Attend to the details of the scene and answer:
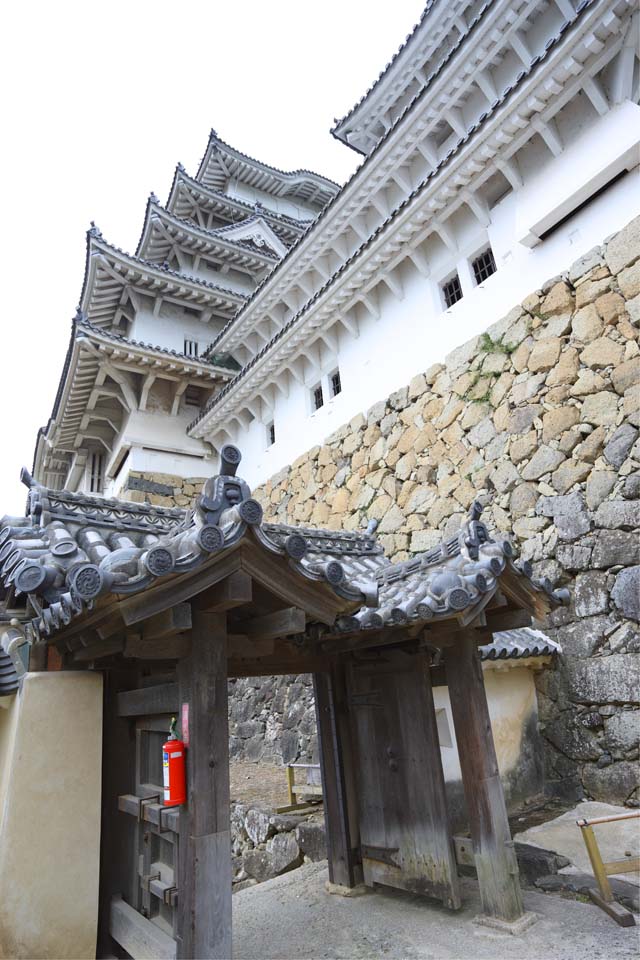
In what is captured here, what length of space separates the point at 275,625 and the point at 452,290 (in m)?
8.27

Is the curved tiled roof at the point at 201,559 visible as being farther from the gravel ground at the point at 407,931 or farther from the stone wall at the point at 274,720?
the stone wall at the point at 274,720

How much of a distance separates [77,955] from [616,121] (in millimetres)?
10336

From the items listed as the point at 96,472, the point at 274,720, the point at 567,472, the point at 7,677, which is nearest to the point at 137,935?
the point at 7,677

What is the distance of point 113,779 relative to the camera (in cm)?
404

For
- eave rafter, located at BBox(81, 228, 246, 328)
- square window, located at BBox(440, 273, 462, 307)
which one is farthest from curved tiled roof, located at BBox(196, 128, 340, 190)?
square window, located at BBox(440, 273, 462, 307)

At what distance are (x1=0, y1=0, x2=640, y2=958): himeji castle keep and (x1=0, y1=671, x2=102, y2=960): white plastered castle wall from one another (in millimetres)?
17

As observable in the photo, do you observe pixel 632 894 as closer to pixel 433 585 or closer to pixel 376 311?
pixel 433 585

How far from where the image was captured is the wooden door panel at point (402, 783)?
174 inches

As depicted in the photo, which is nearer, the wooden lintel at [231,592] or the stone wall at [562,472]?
the wooden lintel at [231,592]

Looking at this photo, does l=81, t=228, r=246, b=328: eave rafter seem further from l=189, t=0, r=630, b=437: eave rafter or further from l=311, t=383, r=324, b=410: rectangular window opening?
l=311, t=383, r=324, b=410: rectangular window opening

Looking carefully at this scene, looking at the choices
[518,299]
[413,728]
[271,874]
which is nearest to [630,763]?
[413,728]

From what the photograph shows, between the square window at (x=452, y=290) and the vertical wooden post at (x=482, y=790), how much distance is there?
7140 mm

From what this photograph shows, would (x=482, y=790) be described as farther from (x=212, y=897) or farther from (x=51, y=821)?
(x=51, y=821)

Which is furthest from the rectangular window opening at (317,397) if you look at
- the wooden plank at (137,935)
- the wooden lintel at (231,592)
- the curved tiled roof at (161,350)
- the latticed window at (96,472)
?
the wooden plank at (137,935)
